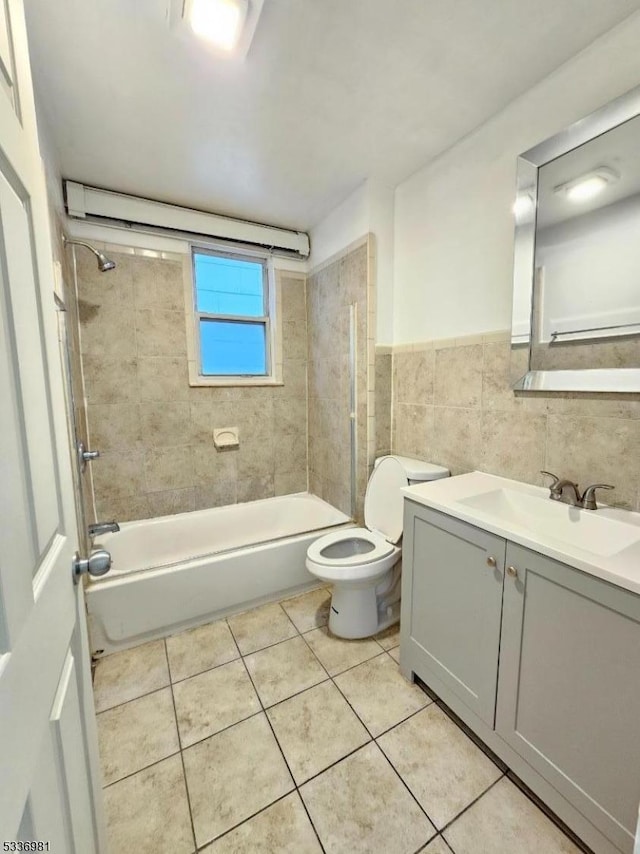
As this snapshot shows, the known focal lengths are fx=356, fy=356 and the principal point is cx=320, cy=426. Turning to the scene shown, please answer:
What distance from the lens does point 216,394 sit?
2.67 meters

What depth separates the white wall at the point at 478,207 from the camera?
125 cm

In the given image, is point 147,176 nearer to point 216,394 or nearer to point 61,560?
point 216,394

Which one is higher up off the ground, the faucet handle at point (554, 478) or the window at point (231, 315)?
the window at point (231, 315)

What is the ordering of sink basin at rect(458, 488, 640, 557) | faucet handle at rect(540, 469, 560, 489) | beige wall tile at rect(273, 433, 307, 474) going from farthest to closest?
beige wall tile at rect(273, 433, 307, 474)
faucet handle at rect(540, 469, 560, 489)
sink basin at rect(458, 488, 640, 557)

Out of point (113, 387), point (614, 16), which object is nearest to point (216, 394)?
point (113, 387)

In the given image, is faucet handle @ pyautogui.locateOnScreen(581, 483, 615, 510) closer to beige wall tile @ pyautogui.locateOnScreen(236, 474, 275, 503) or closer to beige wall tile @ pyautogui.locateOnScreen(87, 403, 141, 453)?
beige wall tile @ pyautogui.locateOnScreen(236, 474, 275, 503)

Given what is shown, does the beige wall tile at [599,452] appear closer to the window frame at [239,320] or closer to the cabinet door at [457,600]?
the cabinet door at [457,600]

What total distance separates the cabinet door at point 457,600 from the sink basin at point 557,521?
13cm

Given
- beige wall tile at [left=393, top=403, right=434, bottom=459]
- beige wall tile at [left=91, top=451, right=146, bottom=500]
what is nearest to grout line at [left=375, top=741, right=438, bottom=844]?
beige wall tile at [left=393, top=403, right=434, bottom=459]

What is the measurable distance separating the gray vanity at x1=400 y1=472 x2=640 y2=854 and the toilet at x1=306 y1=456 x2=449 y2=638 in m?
0.26

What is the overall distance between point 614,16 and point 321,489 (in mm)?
2682

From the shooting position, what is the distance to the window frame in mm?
2553

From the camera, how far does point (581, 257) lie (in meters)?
1.32

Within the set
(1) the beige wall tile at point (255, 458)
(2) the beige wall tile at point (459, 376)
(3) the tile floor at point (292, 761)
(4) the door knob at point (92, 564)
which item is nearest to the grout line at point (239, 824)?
(3) the tile floor at point (292, 761)
